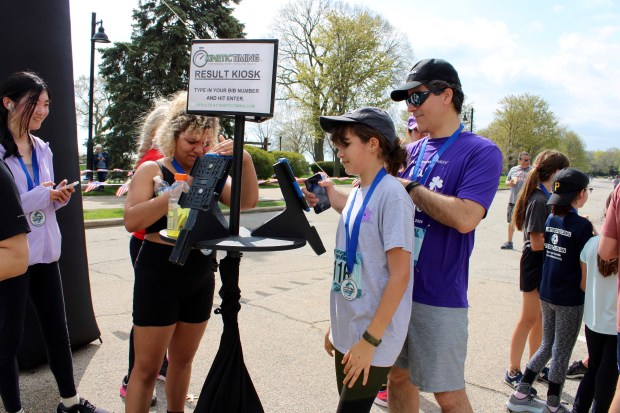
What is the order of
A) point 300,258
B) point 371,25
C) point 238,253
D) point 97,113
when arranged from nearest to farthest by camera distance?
point 238,253 → point 300,258 → point 371,25 → point 97,113

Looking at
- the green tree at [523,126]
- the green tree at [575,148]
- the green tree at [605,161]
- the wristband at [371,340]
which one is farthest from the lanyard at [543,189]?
the green tree at [605,161]

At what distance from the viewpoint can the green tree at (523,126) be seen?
5775 centimetres

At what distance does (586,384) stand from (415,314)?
4.60 ft

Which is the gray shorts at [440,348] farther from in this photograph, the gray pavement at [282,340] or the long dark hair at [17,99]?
the long dark hair at [17,99]

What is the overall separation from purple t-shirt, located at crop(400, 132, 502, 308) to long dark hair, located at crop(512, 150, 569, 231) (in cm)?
171

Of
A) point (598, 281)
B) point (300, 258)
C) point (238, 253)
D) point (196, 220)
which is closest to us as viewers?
point (196, 220)

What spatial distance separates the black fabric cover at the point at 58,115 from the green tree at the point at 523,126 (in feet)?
194

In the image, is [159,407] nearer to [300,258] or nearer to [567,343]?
[567,343]

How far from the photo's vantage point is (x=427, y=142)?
8.13 feet

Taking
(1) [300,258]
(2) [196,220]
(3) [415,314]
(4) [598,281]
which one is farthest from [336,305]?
(1) [300,258]

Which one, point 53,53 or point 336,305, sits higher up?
point 53,53

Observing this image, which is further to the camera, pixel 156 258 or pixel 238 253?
pixel 156 258

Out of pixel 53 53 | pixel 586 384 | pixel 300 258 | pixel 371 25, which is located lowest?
pixel 300 258

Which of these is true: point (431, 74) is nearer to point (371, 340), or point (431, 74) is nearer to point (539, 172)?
point (371, 340)
